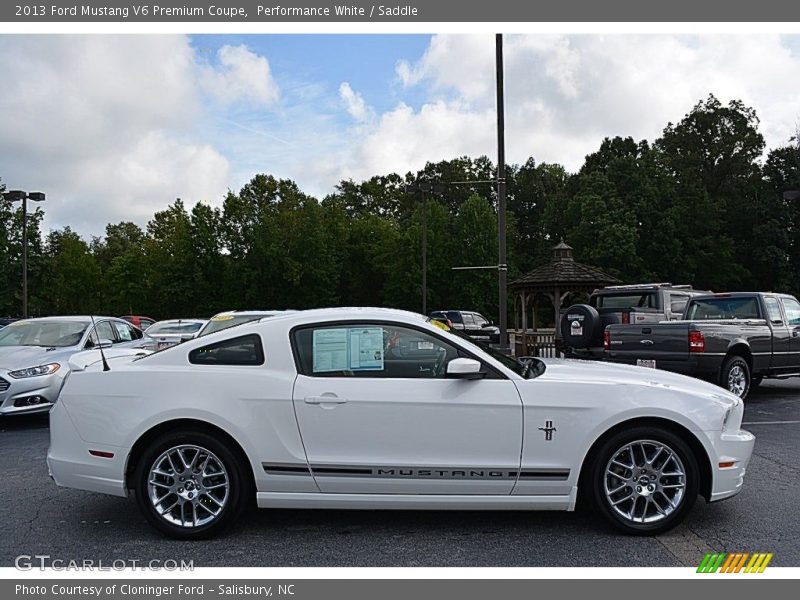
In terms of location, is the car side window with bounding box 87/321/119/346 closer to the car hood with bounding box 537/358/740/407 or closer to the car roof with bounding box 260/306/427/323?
the car roof with bounding box 260/306/427/323

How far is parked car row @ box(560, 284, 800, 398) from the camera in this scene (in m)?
9.83

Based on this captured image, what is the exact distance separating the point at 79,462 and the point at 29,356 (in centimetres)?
547

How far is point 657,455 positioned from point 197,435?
9.98 ft

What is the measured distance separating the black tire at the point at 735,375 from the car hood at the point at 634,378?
5.66 meters

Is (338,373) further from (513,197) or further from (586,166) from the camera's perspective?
(513,197)

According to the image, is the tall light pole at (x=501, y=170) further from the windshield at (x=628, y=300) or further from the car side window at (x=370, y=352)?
the car side window at (x=370, y=352)

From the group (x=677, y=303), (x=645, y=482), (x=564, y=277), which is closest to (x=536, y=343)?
(x=564, y=277)

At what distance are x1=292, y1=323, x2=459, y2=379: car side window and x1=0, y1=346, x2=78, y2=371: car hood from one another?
241 inches

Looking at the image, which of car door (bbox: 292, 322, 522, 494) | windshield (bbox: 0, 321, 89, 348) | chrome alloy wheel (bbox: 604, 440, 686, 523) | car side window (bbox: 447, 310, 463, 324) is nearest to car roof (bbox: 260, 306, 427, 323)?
car door (bbox: 292, 322, 522, 494)

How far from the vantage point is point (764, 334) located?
10.7 meters

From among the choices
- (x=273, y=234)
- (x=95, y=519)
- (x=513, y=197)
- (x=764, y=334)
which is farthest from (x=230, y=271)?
(x=95, y=519)

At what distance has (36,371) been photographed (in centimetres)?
888

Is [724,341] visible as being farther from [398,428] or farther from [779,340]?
[398,428]
